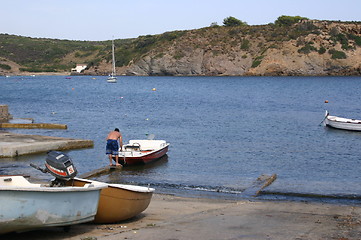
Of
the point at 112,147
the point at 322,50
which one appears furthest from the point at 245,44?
the point at 112,147

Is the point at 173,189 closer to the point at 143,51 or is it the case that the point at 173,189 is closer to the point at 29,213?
the point at 29,213

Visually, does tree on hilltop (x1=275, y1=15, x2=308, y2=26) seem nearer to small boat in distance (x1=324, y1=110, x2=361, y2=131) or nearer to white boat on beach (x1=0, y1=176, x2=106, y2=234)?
small boat in distance (x1=324, y1=110, x2=361, y2=131)

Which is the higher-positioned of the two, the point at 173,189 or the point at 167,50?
the point at 167,50

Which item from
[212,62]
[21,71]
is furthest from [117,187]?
[21,71]

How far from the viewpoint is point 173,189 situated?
19484 millimetres

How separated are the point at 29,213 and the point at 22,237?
41.0 inches

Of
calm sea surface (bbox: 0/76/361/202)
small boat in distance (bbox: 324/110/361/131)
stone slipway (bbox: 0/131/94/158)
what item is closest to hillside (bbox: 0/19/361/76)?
calm sea surface (bbox: 0/76/361/202)

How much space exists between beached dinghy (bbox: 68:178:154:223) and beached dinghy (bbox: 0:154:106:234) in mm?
429

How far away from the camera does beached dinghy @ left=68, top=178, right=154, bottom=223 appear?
12.2 meters

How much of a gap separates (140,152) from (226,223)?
10.5 meters

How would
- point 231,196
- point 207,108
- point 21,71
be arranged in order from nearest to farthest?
1. point 231,196
2. point 207,108
3. point 21,71

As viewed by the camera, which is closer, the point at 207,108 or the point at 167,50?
the point at 207,108

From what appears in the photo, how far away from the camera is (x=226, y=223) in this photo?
1321cm

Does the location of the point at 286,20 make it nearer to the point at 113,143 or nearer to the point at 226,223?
the point at 113,143
